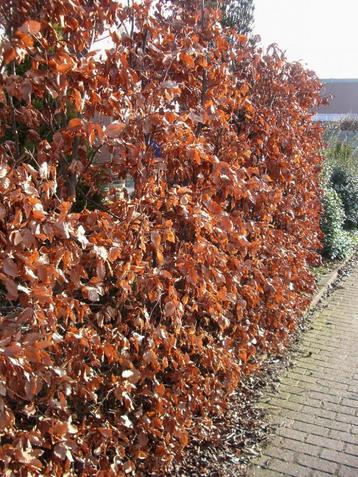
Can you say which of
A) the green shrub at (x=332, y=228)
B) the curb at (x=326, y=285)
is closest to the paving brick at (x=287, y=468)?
the curb at (x=326, y=285)

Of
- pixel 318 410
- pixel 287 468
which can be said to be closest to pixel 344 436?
pixel 318 410

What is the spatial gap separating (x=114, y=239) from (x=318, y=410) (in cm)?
257

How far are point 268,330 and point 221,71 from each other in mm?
2292

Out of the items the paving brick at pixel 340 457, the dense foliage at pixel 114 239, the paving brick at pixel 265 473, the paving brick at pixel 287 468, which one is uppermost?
the dense foliage at pixel 114 239

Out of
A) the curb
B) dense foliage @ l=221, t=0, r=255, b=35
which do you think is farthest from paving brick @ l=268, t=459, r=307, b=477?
dense foliage @ l=221, t=0, r=255, b=35

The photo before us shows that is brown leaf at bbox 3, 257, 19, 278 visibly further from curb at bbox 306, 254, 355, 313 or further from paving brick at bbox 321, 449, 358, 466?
curb at bbox 306, 254, 355, 313

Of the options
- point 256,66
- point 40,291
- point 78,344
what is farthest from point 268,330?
point 40,291

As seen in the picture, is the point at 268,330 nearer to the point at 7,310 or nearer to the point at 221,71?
the point at 221,71

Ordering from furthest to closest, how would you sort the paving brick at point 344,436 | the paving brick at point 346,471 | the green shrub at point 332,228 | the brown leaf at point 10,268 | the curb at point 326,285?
the green shrub at point 332,228 < the curb at point 326,285 < the paving brick at point 344,436 < the paving brick at point 346,471 < the brown leaf at point 10,268

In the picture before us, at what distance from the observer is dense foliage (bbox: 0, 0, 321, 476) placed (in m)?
1.97

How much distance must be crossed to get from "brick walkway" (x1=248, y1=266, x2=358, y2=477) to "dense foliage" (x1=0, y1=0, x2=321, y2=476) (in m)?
0.53

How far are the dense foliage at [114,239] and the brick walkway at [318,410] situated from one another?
1.75 ft

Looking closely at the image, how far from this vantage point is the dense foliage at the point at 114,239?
197 cm

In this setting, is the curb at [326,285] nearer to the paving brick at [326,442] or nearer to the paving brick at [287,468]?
the paving brick at [326,442]
